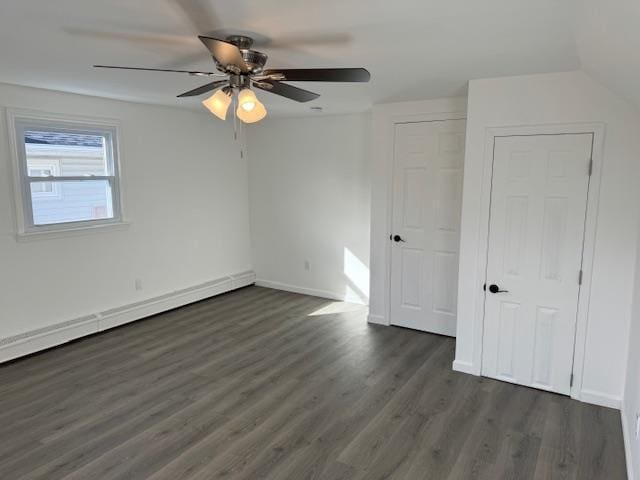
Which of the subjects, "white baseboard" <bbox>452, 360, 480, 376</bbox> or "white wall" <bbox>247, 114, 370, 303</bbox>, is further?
"white wall" <bbox>247, 114, 370, 303</bbox>

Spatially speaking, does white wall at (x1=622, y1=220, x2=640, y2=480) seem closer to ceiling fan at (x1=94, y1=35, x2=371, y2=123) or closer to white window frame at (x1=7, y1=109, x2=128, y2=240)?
ceiling fan at (x1=94, y1=35, x2=371, y2=123)

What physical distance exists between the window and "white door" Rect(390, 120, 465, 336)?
2967 millimetres

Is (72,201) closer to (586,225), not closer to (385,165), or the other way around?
(385,165)

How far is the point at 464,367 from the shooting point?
3.65 meters

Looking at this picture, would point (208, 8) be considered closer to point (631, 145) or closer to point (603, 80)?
point (603, 80)

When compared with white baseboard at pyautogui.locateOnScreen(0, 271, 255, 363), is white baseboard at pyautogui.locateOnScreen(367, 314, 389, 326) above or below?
below

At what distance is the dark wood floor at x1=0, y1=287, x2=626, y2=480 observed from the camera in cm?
251

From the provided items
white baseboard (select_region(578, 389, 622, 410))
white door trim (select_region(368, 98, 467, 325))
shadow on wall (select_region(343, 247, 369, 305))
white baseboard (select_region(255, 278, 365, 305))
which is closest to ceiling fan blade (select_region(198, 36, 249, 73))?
white door trim (select_region(368, 98, 467, 325))

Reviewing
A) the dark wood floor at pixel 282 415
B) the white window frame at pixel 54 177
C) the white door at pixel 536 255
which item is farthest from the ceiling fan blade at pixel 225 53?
the white window frame at pixel 54 177

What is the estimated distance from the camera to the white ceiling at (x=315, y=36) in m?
1.87

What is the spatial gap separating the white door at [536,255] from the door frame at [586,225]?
3 cm

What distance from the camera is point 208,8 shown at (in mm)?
1889

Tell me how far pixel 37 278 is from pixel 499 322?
4027mm

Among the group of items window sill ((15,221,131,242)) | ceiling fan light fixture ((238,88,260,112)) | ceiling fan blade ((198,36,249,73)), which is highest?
ceiling fan blade ((198,36,249,73))
